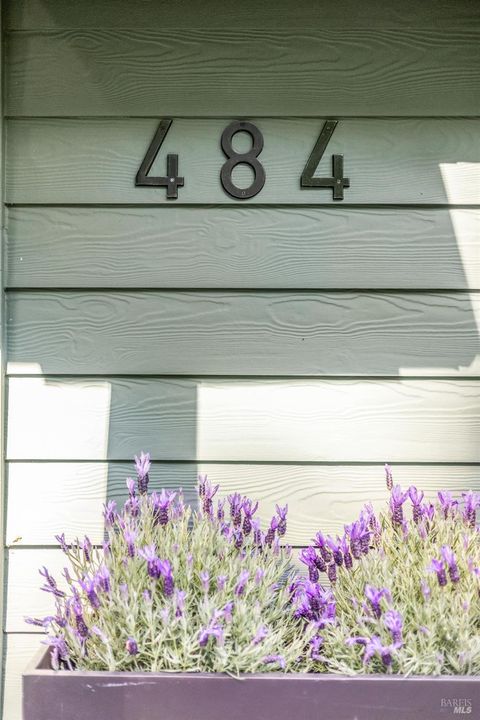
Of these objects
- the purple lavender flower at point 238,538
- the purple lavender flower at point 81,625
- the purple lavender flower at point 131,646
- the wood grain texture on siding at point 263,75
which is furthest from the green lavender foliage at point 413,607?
the wood grain texture on siding at point 263,75

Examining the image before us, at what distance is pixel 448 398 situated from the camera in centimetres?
171

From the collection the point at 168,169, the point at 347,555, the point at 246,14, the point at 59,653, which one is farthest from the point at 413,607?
the point at 246,14

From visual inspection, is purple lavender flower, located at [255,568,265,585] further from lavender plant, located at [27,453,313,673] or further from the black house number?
the black house number

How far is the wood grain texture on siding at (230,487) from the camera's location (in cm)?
170

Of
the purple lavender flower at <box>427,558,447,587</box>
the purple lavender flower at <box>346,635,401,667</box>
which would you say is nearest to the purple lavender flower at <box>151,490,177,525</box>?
the purple lavender flower at <box>346,635,401,667</box>

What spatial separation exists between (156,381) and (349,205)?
702 mm

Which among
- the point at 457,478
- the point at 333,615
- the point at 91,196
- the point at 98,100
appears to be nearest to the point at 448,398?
the point at 457,478

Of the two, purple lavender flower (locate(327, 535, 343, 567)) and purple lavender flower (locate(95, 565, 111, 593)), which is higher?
purple lavender flower (locate(327, 535, 343, 567))

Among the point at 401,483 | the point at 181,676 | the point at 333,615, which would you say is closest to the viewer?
the point at 181,676

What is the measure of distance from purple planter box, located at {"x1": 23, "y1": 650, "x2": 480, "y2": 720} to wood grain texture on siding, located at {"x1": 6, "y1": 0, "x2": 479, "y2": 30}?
1.59m

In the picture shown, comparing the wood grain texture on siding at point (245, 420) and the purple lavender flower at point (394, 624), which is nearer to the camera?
the purple lavender flower at point (394, 624)

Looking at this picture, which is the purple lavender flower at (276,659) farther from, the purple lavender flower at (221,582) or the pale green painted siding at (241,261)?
the pale green painted siding at (241,261)

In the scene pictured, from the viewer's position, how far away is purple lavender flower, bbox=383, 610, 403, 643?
47.8 inches

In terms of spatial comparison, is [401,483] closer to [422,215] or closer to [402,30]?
[422,215]
